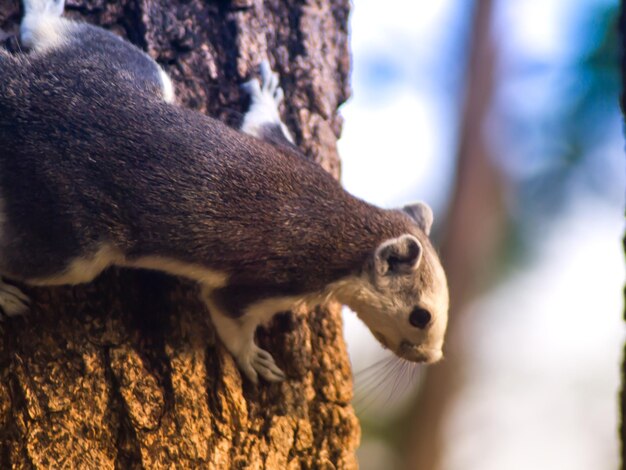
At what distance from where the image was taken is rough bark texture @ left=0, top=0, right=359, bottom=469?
2.51 metres

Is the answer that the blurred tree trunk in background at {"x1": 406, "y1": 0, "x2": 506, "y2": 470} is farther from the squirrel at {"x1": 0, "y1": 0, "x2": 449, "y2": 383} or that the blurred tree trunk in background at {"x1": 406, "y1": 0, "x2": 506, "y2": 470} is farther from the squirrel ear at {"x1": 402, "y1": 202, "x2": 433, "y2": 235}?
the squirrel at {"x1": 0, "y1": 0, "x2": 449, "y2": 383}

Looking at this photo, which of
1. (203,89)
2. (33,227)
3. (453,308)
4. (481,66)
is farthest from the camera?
(481,66)

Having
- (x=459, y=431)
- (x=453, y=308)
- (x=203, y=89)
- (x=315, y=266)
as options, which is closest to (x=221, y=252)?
(x=315, y=266)

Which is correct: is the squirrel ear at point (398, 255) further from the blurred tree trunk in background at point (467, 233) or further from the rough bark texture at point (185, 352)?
the blurred tree trunk in background at point (467, 233)

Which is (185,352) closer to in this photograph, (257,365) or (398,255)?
(257,365)

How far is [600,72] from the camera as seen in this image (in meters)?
5.04

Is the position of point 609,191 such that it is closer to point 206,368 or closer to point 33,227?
point 206,368

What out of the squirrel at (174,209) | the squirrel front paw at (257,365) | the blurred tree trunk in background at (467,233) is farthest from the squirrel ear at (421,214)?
the blurred tree trunk in background at (467,233)

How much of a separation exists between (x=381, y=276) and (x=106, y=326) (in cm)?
104

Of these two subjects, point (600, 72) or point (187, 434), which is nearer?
point (187, 434)

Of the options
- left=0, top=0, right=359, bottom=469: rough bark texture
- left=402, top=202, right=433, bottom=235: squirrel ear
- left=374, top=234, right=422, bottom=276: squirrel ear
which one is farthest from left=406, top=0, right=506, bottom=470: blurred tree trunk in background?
left=374, top=234, right=422, bottom=276: squirrel ear

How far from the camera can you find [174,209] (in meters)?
2.58

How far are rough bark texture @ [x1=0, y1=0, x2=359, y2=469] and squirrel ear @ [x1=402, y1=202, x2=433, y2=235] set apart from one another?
42cm

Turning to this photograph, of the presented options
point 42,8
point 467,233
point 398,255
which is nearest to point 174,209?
point 398,255
